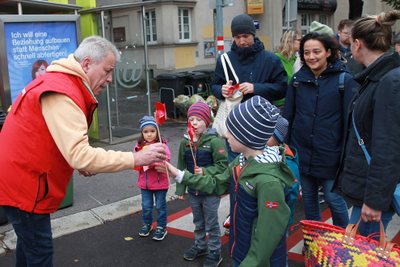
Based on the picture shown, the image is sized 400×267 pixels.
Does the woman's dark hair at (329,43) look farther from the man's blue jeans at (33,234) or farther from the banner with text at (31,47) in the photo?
the banner with text at (31,47)

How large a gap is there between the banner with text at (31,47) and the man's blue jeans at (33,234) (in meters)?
3.34

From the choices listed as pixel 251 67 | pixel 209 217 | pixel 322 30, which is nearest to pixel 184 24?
pixel 251 67

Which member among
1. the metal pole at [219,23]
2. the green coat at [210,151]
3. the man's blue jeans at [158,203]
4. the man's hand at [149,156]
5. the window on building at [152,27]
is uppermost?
the window on building at [152,27]

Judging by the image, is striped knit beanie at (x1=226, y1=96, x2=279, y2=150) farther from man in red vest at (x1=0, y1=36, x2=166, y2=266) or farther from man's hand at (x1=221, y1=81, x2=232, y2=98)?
man's hand at (x1=221, y1=81, x2=232, y2=98)

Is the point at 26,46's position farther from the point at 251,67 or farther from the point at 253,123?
the point at 253,123

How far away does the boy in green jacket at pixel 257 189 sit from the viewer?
7.14 ft

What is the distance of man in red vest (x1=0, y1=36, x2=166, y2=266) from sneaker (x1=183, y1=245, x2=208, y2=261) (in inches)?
58.0

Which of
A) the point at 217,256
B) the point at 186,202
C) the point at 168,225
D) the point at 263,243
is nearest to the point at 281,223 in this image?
the point at 263,243

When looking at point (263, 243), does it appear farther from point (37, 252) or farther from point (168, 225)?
point (168, 225)

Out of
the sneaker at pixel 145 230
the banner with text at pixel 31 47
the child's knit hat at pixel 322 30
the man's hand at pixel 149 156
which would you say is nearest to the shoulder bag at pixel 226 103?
the child's knit hat at pixel 322 30

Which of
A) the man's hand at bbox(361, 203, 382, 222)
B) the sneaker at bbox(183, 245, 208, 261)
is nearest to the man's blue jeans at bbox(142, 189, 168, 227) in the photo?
the sneaker at bbox(183, 245, 208, 261)

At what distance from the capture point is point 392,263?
227 cm

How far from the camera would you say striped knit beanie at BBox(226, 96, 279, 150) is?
229cm

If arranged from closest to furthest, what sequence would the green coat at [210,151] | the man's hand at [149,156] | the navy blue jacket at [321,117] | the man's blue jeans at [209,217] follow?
1. the man's hand at [149,156]
2. the navy blue jacket at [321,117]
3. the green coat at [210,151]
4. the man's blue jeans at [209,217]
